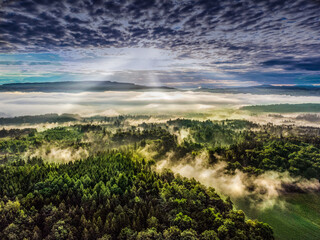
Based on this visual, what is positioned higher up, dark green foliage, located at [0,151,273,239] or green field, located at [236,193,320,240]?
dark green foliage, located at [0,151,273,239]

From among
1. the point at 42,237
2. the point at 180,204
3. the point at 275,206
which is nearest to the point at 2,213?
the point at 42,237

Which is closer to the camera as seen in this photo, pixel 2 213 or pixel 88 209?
pixel 2 213

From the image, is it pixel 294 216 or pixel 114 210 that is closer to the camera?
pixel 114 210

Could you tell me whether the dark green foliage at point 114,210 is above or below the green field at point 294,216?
above

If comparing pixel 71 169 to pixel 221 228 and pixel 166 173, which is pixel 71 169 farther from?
pixel 221 228

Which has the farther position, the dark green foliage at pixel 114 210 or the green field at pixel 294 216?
the green field at pixel 294 216

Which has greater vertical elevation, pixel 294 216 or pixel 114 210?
pixel 114 210

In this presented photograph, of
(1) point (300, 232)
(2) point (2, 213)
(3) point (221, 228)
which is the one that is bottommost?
(1) point (300, 232)

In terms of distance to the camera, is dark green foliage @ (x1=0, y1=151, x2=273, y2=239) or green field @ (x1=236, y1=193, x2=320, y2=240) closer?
dark green foliage @ (x1=0, y1=151, x2=273, y2=239)
